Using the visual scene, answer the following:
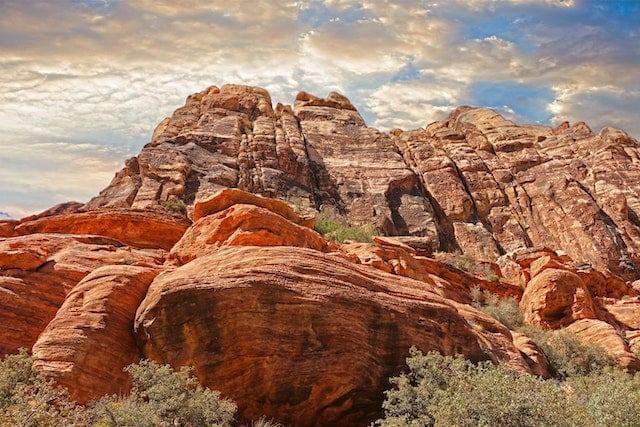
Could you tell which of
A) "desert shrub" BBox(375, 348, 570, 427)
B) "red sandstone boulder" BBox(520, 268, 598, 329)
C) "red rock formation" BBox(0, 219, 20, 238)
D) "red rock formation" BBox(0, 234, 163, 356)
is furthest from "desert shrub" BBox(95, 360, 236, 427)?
"red sandstone boulder" BBox(520, 268, 598, 329)

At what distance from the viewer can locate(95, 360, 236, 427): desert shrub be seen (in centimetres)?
1203

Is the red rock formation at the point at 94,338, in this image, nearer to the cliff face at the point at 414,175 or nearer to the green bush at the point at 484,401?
the green bush at the point at 484,401

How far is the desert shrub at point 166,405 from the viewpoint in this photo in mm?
12031

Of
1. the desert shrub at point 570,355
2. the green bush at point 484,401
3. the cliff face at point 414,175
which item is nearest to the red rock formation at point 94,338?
the green bush at point 484,401

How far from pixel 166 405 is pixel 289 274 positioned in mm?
4935

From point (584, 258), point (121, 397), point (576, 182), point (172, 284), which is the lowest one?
point (584, 258)

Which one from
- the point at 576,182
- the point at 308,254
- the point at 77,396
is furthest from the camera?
the point at 576,182

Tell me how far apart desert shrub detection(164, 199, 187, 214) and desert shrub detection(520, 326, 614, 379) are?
31958mm

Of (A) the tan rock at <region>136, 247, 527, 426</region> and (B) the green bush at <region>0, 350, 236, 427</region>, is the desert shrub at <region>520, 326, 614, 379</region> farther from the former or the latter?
(B) the green bush at <region>0, 350, 236, 427</region>

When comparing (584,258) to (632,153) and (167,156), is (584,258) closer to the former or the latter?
(632,153)

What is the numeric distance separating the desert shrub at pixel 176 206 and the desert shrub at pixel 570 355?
31958mm

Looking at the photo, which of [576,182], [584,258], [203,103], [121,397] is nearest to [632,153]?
[576,182]

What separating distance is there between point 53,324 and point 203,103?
61.4 m

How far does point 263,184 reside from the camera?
59.7 m
